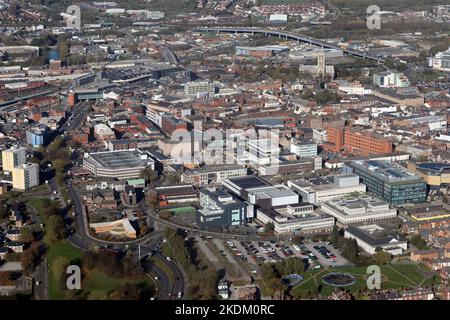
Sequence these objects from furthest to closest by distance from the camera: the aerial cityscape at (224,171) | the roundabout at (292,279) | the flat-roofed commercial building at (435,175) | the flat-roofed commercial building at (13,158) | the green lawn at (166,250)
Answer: the flat-roofed commercial building at (13,158) < the flat-roofed commercial building at (435,175) < the green lawn at (166,250) < the aerial cityscape at (224,171) < the roundabout at (292,279)

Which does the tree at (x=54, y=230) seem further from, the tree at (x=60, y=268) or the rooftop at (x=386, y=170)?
the rooftop at (x=386, y=170)

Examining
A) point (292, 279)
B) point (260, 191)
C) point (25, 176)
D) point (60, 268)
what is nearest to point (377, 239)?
point (292, 279)

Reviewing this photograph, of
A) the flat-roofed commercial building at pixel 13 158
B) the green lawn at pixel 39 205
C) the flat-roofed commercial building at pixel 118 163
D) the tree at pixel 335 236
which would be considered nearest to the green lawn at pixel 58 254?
the green lawn at pixel 39 205

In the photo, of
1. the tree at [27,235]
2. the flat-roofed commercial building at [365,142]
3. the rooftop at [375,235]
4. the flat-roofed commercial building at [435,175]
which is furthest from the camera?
the flat-roofed commercial building at [365,142]

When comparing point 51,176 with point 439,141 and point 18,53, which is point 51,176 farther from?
point 18,53

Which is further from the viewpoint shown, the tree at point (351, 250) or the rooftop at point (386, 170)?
the rooftop at point (386, 170)

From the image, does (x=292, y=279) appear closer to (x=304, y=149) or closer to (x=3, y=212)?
(x=3, y=212)

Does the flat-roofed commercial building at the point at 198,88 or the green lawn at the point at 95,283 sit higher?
the flat-roofed commercial building at the point at 198,88

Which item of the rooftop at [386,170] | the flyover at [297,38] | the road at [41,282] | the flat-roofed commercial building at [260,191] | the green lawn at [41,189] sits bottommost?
the road at [41,282]
